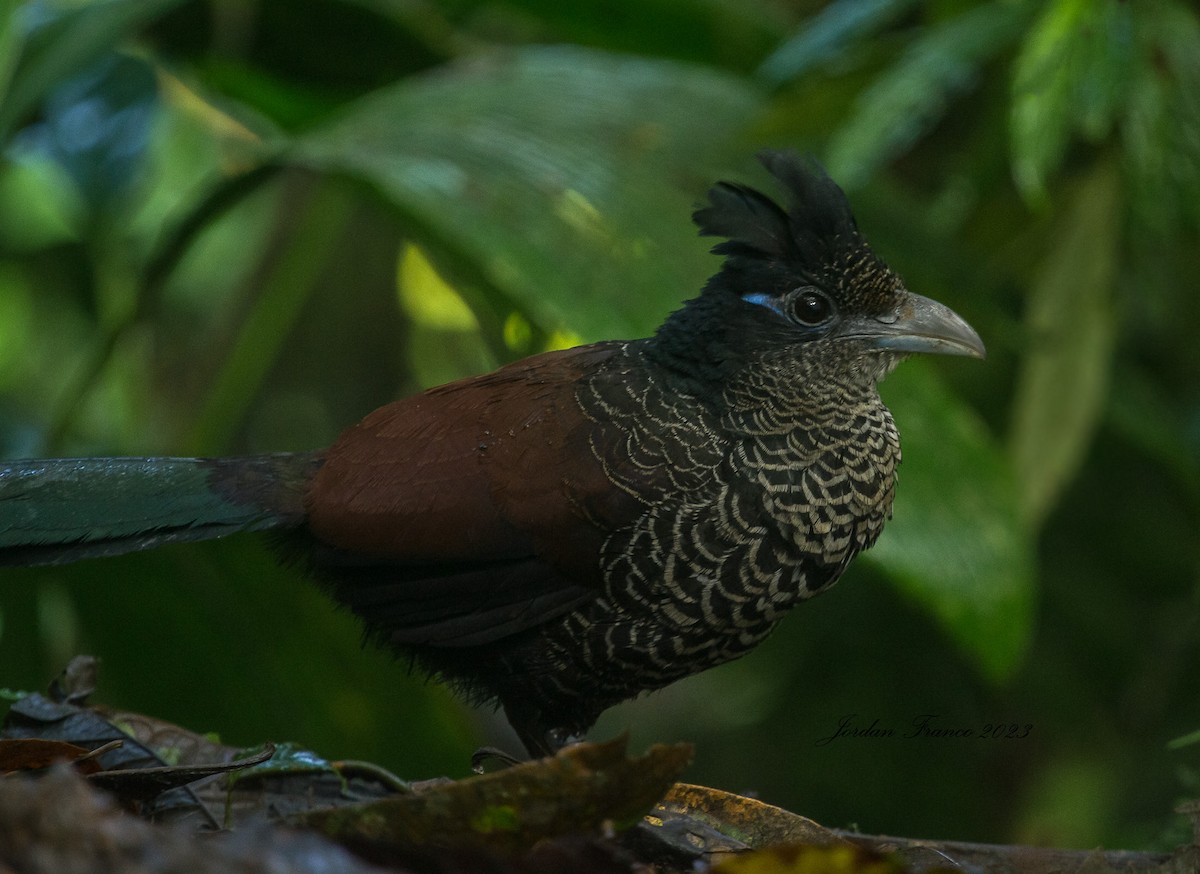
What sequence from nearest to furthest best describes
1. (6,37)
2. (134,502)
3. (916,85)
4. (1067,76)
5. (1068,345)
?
1. (134,502)
2. (1067,76)
3. (916,85)
4. (6,37)
5. (1068,345)

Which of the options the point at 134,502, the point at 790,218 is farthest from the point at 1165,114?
the point at 134,502

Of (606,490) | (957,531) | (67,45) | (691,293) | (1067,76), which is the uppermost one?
(1067,76)

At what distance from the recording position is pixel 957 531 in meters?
3.07

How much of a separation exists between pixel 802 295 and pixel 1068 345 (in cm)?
121

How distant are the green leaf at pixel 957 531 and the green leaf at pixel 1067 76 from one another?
62 centimetres

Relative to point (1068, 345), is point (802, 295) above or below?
above

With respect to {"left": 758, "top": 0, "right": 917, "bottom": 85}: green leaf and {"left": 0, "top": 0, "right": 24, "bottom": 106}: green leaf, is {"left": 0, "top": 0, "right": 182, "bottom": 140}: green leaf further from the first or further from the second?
{"left": 758, "top": 0, "right": 917, "bottom": 85}: green leaf

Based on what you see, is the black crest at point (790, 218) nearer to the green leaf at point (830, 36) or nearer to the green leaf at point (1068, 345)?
the green leaf at point (830, 36)

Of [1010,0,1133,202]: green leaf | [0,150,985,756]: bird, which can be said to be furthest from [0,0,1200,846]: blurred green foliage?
[0,150,985,756]: bird

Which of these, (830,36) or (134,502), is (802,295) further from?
(134,502)

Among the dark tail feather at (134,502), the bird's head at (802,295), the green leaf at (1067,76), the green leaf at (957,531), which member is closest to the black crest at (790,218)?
the bird's head at (802,295)

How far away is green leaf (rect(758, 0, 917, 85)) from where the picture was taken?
3609mm

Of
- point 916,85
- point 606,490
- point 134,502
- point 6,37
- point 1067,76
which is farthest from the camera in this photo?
point 6,37

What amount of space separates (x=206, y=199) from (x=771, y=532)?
2.11 meters
